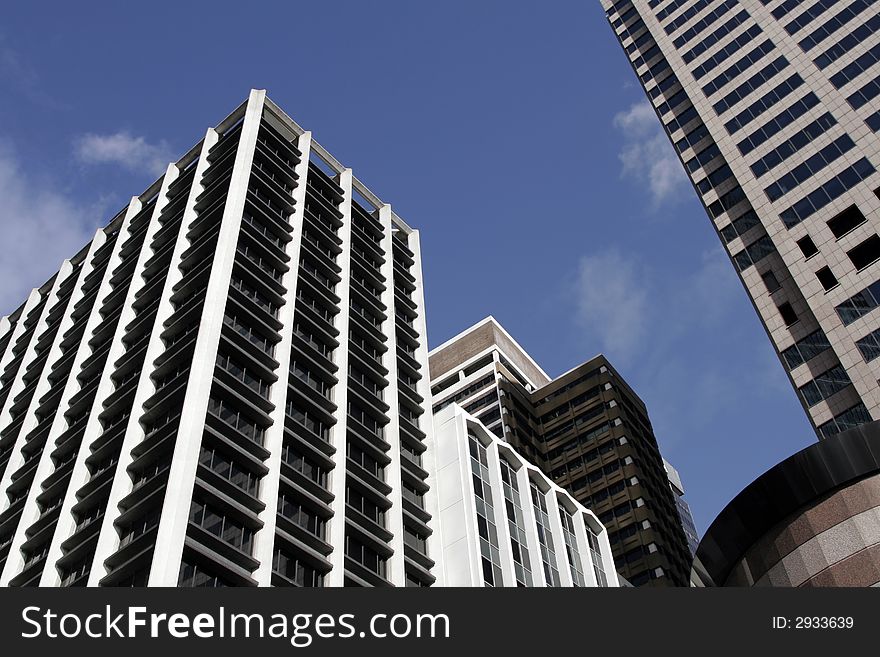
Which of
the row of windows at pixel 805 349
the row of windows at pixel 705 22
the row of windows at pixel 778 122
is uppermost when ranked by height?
the row of windows at pixel 705 22

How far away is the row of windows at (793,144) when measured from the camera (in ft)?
255

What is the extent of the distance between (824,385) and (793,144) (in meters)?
22.8

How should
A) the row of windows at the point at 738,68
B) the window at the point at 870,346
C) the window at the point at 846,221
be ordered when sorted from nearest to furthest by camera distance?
1. the window at the point at 870,346
2. the window at the point at 846,221
3. the row of windows at the point at 738,68

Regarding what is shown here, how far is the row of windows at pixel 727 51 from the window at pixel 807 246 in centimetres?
2676

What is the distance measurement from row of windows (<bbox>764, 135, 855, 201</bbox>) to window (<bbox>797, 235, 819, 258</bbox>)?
17.9ft

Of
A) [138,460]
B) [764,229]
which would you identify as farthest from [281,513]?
[764,229]

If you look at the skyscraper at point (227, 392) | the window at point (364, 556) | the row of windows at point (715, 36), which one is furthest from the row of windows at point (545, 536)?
the row of windows at point (715, 36)

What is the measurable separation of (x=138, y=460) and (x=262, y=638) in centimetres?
3936

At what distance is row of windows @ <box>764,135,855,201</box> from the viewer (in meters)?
75.1

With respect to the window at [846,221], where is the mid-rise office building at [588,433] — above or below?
above

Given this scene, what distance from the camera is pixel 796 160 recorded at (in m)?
77.9

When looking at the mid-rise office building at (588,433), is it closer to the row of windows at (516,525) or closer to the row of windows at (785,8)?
the row of windows at (516,525)

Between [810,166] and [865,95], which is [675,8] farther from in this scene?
[810,166]

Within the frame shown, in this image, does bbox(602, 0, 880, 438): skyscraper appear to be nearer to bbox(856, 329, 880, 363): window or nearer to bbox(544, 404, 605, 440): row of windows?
bbox(856, 329, 880, 363): window
